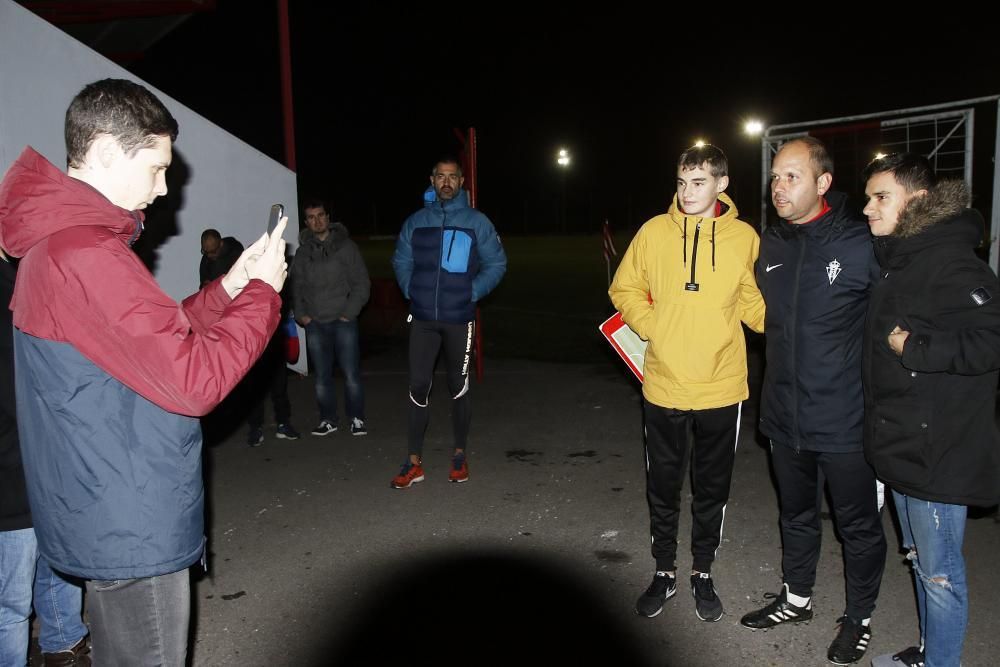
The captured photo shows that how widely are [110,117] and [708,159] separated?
246 cm

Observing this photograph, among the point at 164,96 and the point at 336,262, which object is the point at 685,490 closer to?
the point at 336,262

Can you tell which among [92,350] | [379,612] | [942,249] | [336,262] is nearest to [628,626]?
[379,612]

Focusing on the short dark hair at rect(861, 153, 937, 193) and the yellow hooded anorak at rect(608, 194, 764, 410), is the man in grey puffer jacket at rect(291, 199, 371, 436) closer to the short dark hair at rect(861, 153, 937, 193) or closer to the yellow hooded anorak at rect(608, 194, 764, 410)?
the yellow hooded anorak at rect(608, 194, 764, 410)

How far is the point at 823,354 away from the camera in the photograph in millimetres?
3088

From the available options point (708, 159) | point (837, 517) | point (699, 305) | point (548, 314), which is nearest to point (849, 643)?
point (837, 517)

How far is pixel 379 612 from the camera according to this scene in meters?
3.62

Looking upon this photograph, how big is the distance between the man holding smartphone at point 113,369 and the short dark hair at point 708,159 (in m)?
2.12

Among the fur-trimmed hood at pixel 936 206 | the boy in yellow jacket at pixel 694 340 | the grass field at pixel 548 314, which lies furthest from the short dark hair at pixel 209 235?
the fur-trimmed hood at pixel 936 206

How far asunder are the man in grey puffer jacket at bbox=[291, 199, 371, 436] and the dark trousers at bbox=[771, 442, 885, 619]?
13.8ft

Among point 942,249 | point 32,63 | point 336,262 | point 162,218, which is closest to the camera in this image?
point 942,249

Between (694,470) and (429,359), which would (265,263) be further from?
(429,359)

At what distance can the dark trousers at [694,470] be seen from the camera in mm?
3498

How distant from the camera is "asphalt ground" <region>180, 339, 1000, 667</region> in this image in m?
3.30

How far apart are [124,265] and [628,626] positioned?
109 inches
